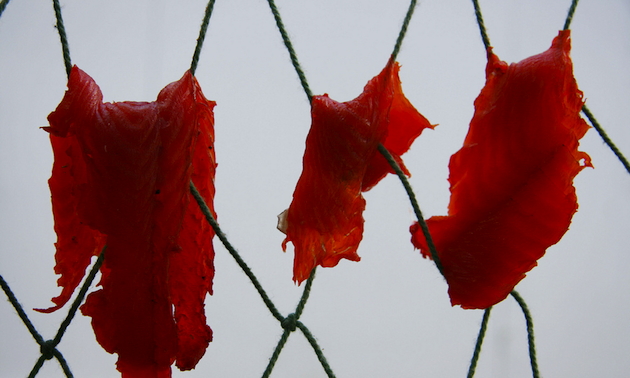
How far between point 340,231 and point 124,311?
0.18 metres

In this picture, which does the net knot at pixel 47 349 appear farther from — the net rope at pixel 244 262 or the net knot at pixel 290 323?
the net knot at pixel 290 323

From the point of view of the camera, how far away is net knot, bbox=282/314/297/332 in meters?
0.41

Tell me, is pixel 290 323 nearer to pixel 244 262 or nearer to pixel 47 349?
pixel 244 262

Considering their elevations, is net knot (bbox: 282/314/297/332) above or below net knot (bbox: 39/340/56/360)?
below

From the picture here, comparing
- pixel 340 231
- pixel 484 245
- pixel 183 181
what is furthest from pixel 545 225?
pixel 183 181

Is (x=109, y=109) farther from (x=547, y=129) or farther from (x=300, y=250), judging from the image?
(x=547, y=129)

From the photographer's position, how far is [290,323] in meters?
0.41

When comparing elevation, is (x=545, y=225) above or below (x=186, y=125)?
below

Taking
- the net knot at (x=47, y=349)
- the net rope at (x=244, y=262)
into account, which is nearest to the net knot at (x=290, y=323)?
the net rope at (x=244, y=262)

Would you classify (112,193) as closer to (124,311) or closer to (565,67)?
(124,311)

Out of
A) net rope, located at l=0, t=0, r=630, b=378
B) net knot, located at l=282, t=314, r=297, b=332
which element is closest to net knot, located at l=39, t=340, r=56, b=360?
net rope, located at l=0, t=0, r=630, b=378

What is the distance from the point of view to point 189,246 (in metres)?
0.36

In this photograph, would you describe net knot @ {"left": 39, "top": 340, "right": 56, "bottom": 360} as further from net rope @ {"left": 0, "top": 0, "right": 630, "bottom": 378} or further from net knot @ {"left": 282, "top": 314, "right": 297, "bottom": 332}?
net knot @ {"left": 282, "top": 314, "right": 297, "bottom": 332}

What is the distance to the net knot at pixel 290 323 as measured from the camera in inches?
16.3
